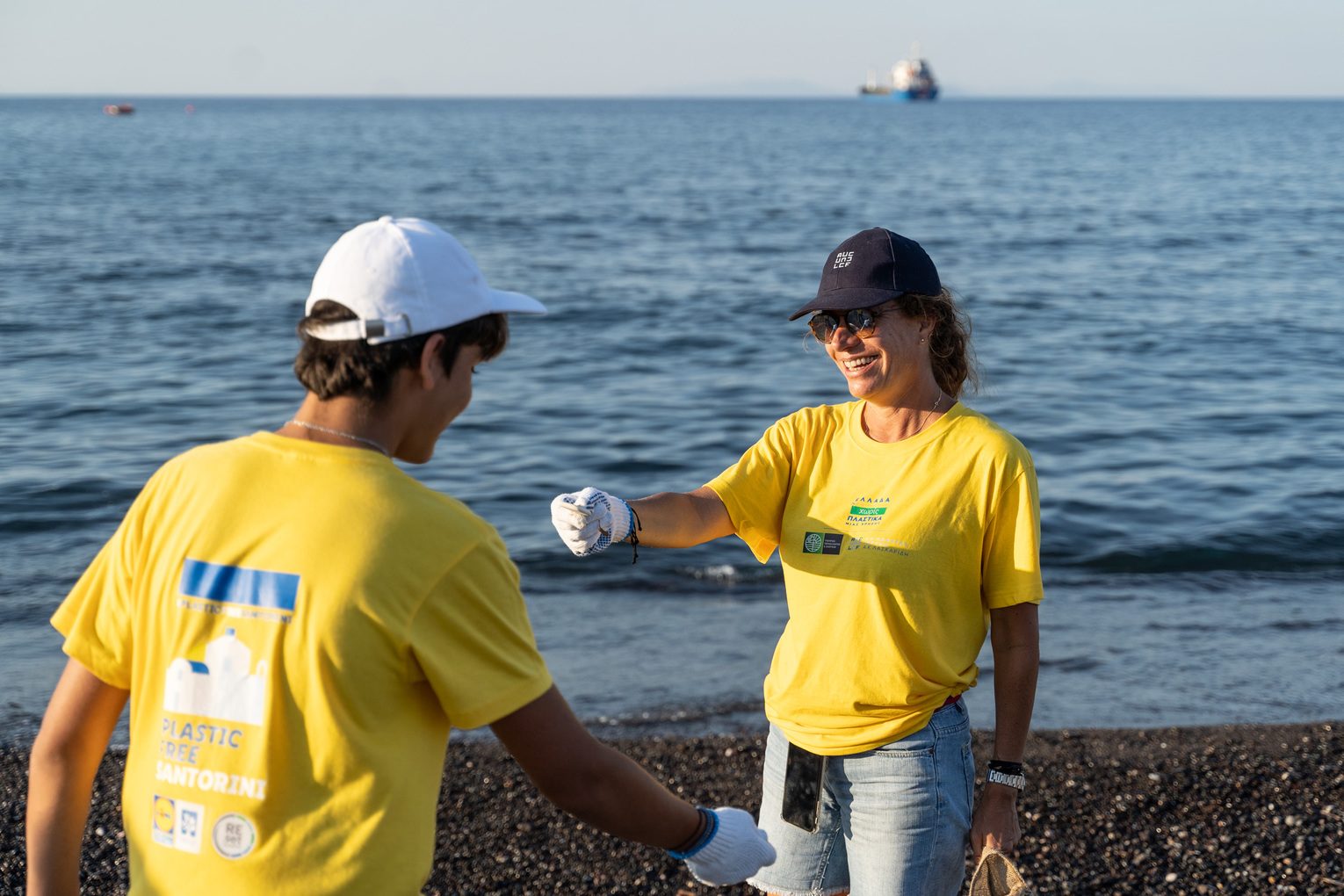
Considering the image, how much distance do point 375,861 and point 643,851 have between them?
350cm

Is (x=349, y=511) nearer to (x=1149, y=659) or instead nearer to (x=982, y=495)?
(x=982, y=495)

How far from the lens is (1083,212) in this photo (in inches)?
1580

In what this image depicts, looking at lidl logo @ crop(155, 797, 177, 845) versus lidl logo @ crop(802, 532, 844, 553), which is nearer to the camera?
lidl logo @ crop(155, 797, 177, 845)

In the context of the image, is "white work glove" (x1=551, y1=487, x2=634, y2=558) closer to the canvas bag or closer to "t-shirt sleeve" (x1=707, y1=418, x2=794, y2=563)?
"t-shirt sleeve" (x1=707, y1=418, x2=794, y2=563)

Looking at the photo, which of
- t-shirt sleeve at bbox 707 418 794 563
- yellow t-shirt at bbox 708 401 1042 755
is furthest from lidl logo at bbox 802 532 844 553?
t-shirt sleeve at bbox 707 418 794 563

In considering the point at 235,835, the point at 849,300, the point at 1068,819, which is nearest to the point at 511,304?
the point at 235,835

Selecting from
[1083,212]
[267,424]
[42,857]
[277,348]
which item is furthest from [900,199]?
[42,857]

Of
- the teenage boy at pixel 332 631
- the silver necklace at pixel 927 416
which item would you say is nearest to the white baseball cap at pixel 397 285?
the teenage boy at pixel 332 631

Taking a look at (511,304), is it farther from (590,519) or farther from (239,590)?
(590,519)

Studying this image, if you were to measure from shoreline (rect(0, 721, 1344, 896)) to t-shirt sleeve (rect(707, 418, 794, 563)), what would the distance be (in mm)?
2013

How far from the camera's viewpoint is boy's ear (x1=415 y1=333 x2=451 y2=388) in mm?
2188

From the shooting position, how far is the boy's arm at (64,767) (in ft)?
7.49

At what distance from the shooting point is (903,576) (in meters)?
3.26

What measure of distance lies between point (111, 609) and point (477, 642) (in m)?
0.66
